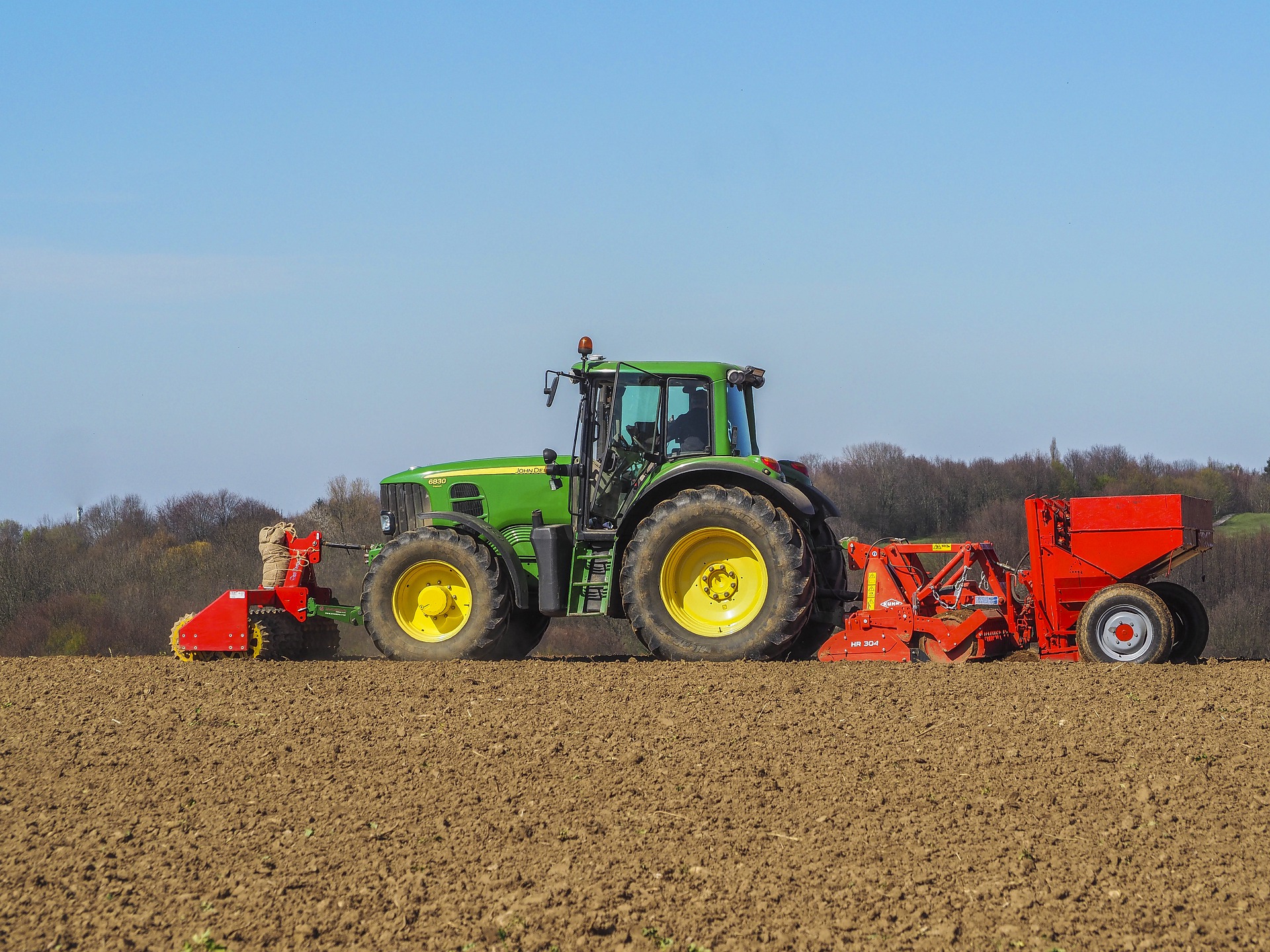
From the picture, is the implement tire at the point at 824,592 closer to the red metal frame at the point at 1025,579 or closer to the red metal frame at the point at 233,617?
the red metal frame at the point at 1025,579

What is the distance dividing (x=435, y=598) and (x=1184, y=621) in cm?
598

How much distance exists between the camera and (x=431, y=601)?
10188mm

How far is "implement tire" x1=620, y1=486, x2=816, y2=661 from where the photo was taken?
9000mm

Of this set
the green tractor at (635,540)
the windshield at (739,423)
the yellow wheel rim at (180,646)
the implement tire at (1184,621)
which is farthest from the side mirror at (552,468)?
the implement tire at (1184,621)

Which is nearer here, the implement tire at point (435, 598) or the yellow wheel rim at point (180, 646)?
the implement tire at point (435, 598)

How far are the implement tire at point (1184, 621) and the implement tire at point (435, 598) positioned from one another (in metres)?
5.18

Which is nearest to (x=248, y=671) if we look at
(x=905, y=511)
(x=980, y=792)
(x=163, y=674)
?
(x=163, y=674)

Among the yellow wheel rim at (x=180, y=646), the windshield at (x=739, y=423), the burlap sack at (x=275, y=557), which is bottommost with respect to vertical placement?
the yellow wheel rim at (x=180, y=646)

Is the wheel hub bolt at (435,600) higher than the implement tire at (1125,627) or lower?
higher

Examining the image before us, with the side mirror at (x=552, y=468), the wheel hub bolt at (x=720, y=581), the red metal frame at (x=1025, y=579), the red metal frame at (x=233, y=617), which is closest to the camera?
the red metal frame at (x=1025, y=579)

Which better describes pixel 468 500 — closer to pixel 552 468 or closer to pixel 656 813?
pixel 552 468

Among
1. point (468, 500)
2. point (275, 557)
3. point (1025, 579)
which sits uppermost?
point (468, 500)

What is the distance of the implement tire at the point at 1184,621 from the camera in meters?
8.93

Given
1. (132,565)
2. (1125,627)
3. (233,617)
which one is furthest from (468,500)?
(132,565)
